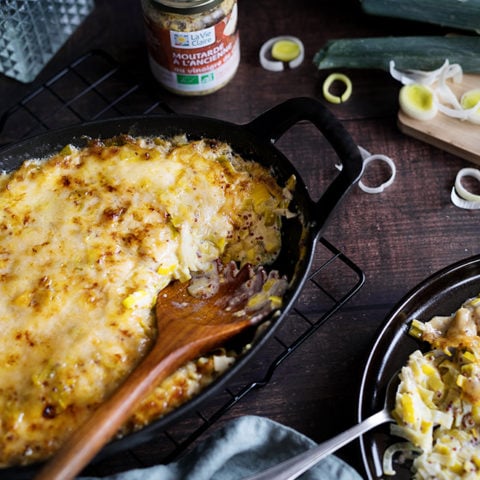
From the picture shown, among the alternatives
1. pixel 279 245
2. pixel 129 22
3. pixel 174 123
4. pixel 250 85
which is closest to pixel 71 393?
pixel 279 245

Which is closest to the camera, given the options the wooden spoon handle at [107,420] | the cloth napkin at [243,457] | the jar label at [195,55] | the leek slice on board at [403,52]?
the wooden spoon handle at [107,420]

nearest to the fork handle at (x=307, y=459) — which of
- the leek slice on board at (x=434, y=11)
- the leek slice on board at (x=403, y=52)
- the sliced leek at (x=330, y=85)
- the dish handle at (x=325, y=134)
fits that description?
the dish handle at (x=325, y=134)

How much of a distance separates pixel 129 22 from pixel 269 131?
987mm

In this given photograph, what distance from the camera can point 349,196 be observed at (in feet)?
7.47

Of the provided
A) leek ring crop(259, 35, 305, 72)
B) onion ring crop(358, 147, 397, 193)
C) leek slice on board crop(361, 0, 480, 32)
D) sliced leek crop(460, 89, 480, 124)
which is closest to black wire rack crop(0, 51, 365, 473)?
onion ring crop(358, 147, 397, 193)

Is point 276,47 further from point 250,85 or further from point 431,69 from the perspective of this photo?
point 431,69

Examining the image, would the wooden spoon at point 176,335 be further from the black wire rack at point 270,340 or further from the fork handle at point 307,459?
the fork handle at point 307,459

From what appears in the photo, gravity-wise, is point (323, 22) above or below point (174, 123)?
below

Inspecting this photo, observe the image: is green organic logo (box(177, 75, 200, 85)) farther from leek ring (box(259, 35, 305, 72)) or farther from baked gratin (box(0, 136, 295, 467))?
baked gratin (box(0, 136, 295, 467))

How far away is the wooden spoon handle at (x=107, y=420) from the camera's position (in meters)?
1.41

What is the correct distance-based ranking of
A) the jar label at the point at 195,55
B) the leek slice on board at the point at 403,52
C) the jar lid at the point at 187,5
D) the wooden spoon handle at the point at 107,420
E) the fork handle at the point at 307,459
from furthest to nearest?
the leek slice on board at the point at 403,52, the jar label at the point at 195,55, the jar lid at the point at 187,5, the fork handle at the point at 307,459, the wooden spoon handle at the point at 107,420

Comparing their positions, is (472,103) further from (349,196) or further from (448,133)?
(349,196)

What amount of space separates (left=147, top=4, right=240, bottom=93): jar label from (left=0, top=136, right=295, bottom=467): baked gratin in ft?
1.23

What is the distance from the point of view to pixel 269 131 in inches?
75.2
